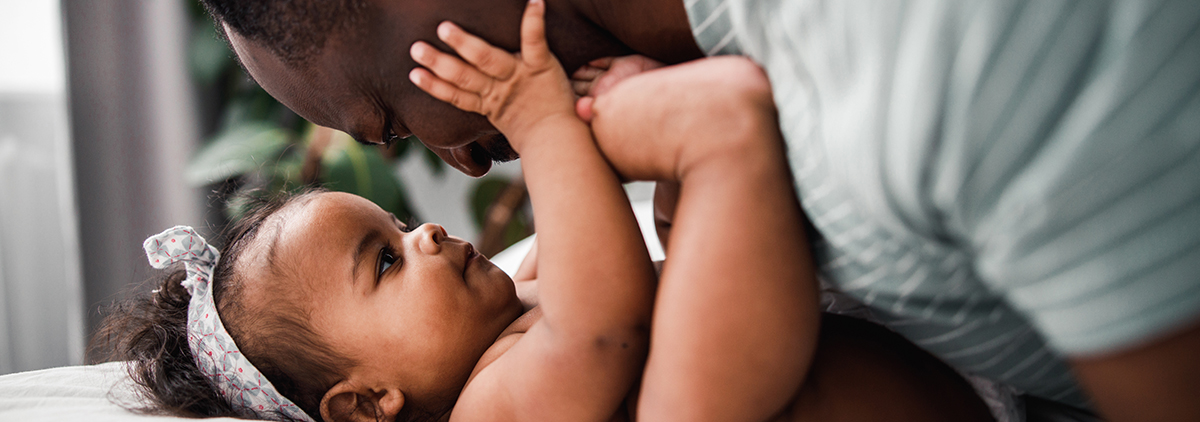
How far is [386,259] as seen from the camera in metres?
1.03

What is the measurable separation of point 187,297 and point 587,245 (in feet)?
2.97

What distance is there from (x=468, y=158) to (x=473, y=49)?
0.87ft

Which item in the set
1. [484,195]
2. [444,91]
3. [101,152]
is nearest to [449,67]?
[444,91]

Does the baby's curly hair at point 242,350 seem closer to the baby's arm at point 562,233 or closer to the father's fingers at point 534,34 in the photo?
the baby's arm at point 562,233

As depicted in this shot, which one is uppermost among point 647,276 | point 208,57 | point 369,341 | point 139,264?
point 647,276

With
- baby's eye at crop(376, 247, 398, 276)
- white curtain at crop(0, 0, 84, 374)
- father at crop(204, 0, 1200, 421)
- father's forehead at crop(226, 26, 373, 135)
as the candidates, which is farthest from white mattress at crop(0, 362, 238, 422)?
white curtain at crop(0, 0, 84, 374)

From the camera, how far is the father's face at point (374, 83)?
68 cm

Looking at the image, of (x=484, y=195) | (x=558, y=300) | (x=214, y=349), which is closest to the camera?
(x=558, y=300)

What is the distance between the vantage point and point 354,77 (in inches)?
Result: 28.3

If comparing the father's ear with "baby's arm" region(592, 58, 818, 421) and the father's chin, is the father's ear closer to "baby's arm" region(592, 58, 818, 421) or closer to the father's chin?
the father's chin

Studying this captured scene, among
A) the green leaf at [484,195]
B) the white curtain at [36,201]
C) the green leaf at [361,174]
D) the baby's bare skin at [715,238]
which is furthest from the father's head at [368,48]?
the white curtain at [36,201]

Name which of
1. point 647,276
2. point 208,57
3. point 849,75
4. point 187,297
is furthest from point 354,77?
point 208,57

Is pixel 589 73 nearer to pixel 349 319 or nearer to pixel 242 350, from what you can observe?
pixel 349 319

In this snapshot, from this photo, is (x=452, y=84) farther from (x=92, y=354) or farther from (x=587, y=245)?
(x=92, y=354)
